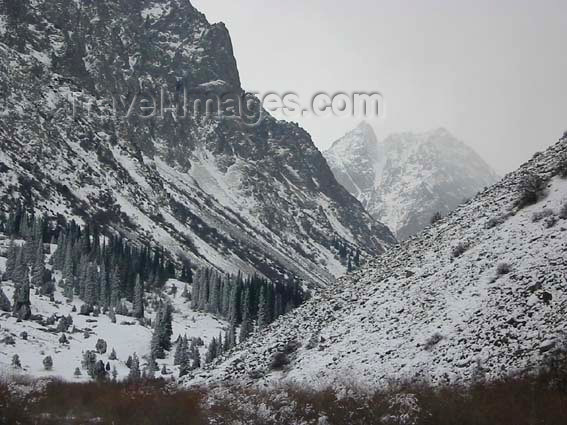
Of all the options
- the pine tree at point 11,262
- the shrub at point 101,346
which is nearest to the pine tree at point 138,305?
the pine tree at point 11,262

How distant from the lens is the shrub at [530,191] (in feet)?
129

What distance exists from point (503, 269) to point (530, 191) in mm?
7856

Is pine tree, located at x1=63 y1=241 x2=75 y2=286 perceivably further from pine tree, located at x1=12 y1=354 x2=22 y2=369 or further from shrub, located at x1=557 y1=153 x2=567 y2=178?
shrub, located at x1=557 y1=153 x2=567 y2=178

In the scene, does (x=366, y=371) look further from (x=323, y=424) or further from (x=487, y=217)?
(x=487, y=217)

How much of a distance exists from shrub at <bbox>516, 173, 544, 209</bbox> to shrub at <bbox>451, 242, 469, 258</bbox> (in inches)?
152

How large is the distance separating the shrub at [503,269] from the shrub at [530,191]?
689 centimetres

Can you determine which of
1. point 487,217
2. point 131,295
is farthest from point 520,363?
point 131,295

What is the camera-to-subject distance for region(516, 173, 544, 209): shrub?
39.3m

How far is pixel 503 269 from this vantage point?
33875 mm

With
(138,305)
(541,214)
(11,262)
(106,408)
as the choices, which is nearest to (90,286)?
(138,305)

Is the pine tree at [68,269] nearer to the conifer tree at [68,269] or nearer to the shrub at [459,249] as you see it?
the conifer tree at [68,269]

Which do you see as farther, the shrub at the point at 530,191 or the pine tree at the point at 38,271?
the pine tree at the point at 38,271

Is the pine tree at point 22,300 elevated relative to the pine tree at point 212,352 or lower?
elevated

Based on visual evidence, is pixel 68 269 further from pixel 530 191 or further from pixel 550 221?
pixel 550 221
